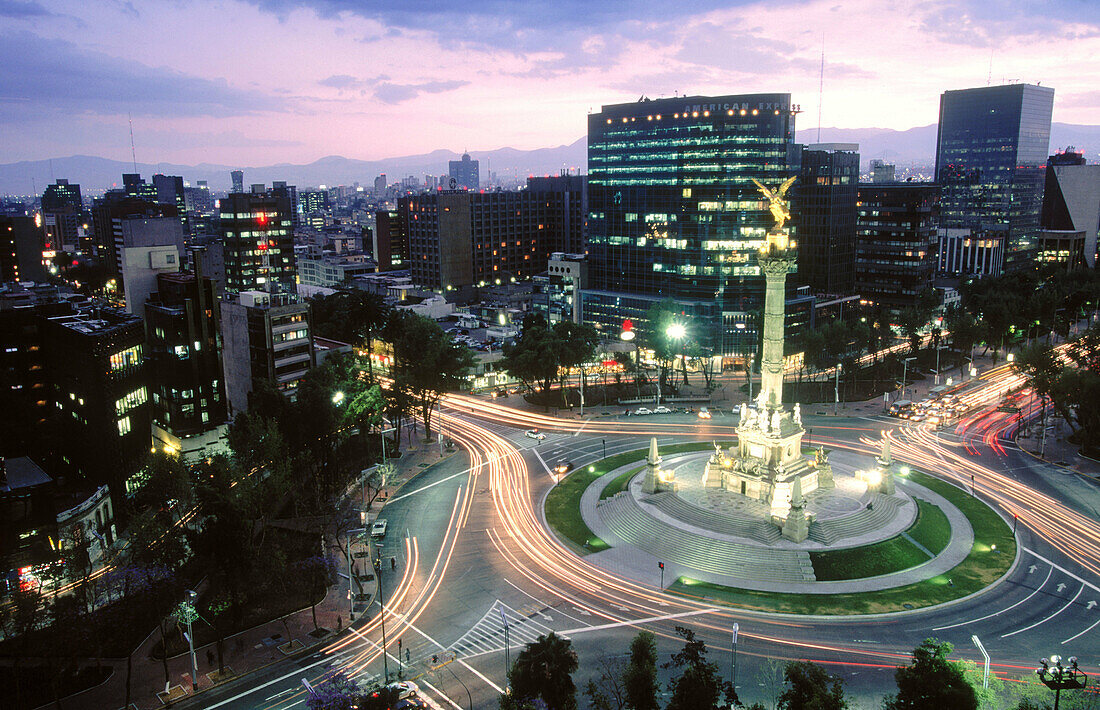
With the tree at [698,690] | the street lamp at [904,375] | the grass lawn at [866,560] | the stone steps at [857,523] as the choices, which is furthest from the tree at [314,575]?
the street lamp at [904,375]

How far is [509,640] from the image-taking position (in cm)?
5050

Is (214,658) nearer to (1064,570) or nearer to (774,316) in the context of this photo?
(774,316)

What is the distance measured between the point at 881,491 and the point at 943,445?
2547cm

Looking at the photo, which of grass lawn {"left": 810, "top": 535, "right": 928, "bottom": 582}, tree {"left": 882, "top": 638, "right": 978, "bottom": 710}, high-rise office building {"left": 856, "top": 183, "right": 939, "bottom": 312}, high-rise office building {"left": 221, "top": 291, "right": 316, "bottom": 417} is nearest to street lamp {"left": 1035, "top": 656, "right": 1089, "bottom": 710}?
tree {"left": 882, "top": 638, "right": 978, "bottom": 710}

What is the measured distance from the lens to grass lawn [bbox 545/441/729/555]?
66625mm

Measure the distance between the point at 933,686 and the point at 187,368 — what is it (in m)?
88.4

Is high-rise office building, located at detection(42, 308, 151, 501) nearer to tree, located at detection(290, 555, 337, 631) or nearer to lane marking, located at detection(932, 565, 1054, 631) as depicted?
tree, located at detection(290, 555, 337, 631)

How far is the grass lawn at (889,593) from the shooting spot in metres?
53.4

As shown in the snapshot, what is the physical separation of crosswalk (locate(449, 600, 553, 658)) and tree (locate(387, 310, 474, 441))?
153 feet

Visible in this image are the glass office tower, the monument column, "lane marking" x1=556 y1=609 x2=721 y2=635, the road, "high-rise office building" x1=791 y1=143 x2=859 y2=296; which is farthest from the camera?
"high-rise office building" x1=791 y1=143 x2=859 y2=296

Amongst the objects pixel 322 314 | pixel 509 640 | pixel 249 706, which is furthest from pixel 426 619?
pixel 322 314

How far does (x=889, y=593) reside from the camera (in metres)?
55.4

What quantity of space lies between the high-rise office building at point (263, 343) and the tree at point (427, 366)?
45.6 ft

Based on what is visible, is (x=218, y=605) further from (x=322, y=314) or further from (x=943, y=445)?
(x=322, y=314)
